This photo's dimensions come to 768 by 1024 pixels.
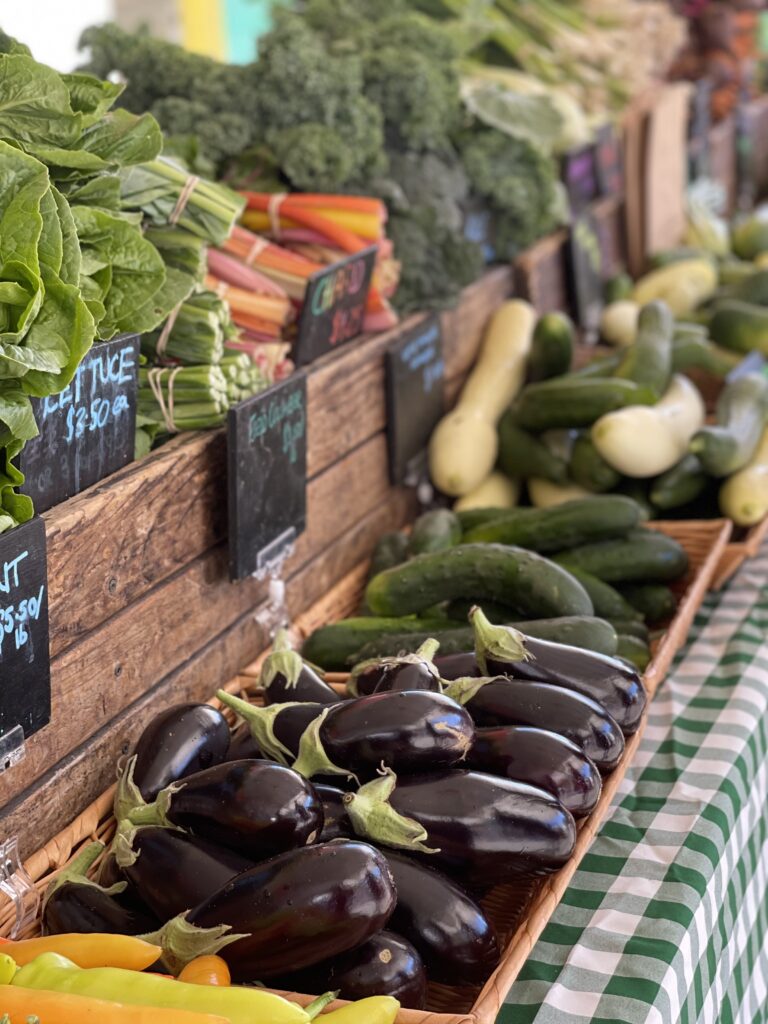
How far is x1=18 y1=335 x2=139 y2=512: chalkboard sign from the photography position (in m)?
1.54

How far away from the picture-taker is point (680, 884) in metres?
1.59

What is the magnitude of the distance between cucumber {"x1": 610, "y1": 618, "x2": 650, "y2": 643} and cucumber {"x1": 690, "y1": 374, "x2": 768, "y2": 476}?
60cm

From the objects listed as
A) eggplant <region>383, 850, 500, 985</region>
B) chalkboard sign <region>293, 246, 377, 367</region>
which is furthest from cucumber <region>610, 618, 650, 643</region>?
eggplant <region>383, 850, 500, 985</region>

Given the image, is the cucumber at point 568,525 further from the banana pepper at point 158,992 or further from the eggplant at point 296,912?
the banana pepper at point 158,992

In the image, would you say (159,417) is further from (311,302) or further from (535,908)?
(535,908)

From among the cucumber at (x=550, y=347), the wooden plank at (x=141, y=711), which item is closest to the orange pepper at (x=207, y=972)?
the wooden plank at (x=141, y=711)

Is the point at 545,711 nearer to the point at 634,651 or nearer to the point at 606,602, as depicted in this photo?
the point at 634,651

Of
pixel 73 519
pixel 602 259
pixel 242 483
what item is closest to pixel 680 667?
pixel 242 483

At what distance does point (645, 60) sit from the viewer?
4.91 metres

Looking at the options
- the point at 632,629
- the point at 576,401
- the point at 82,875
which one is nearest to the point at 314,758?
the point at 82,875

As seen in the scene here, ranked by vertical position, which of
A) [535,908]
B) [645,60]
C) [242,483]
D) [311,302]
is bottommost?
[535,908]

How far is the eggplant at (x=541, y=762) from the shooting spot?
1490mm

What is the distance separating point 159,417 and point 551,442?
1275 millimetres

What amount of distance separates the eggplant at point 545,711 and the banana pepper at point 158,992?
544mm
